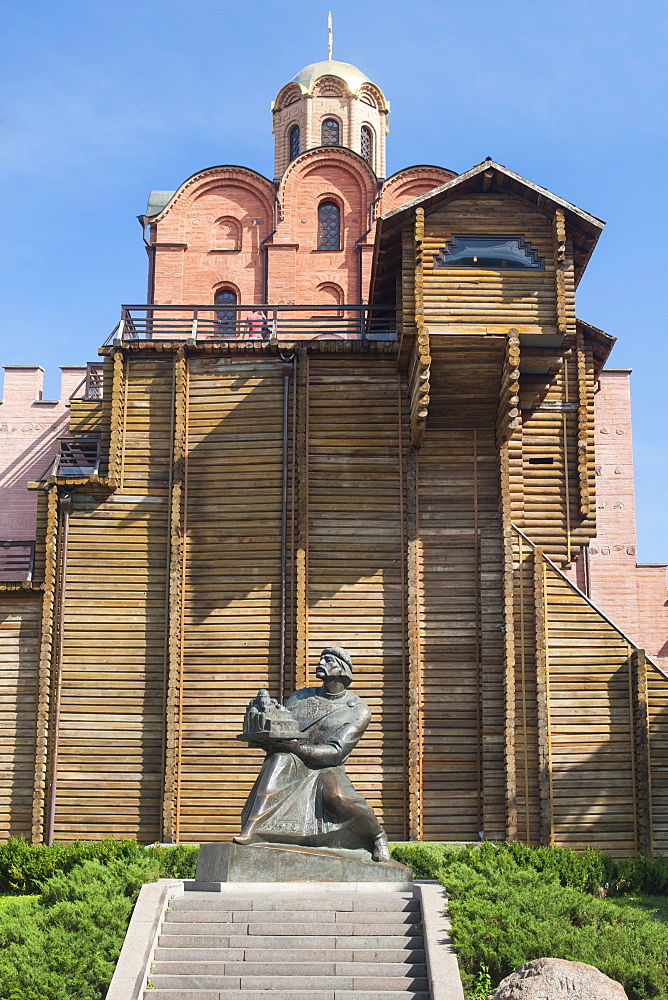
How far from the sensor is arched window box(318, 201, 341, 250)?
33.0 meters

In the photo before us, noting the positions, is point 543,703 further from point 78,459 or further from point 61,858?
point 78,459

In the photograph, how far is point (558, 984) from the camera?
1184cm

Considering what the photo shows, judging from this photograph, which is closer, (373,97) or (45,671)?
(45,671)

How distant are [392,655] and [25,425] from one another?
13081 millimetres

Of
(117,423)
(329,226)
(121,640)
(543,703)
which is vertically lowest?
(543,703)

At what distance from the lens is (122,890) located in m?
15.0

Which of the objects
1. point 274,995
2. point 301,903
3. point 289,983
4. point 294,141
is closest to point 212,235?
point 294,141

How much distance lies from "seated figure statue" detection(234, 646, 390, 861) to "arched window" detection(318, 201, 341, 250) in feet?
61.7

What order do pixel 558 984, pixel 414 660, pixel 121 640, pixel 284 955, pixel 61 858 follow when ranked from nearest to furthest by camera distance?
pixel 558 984, pixel 284 955, pixel 61 858, pixel 414 660, pixel 121 640

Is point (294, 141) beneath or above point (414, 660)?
above

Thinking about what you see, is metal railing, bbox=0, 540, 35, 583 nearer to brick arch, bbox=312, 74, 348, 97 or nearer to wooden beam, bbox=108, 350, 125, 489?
wooden beam, bbox=108, 350, 125, 489

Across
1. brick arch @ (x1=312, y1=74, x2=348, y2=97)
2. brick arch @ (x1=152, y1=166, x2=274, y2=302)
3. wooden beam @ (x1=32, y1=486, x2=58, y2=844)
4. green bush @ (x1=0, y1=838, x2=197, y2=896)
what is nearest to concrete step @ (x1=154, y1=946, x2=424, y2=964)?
green bush @ (x1=0, y1=838, x2=197, y2=896)

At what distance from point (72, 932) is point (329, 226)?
74.1 ft

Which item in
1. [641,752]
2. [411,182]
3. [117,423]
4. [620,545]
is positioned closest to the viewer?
[641,752]
